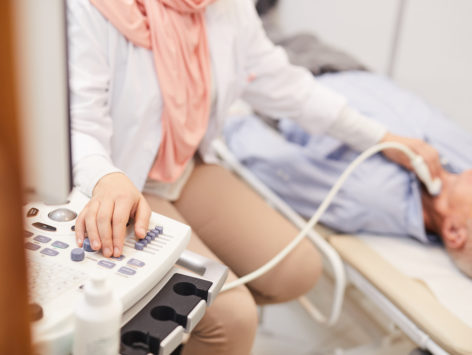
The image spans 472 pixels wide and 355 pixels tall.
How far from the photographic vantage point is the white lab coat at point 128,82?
33.2 inches

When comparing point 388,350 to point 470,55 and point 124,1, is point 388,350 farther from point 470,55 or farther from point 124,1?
point 124,1

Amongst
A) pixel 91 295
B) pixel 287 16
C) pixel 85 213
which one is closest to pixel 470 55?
pixel 287 16

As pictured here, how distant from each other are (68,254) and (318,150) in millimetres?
964

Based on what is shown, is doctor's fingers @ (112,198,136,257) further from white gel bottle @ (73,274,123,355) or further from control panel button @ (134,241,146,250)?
white gel bottle @ (73,274,123,355)

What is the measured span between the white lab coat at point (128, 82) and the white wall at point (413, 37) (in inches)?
30.4

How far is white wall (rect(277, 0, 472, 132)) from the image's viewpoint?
5.74 ft

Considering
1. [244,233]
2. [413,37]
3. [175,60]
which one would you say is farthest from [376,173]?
[413,37]

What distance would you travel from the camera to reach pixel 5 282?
379mm

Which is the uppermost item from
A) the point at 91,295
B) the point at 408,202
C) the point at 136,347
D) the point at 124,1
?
the point at 124,1

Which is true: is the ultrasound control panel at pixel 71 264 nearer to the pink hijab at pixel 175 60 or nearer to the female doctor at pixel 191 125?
the female doctor at pixel 191 125

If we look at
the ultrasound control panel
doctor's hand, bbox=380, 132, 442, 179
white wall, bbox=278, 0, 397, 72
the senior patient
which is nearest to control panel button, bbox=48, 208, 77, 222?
the ultrasound control panel

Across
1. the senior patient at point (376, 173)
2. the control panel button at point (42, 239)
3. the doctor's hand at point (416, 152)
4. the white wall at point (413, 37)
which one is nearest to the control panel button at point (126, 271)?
the control panel button at point (42, 239)

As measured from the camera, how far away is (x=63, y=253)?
657 millimetres

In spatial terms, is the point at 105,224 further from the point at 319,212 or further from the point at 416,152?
the point at 416,152
